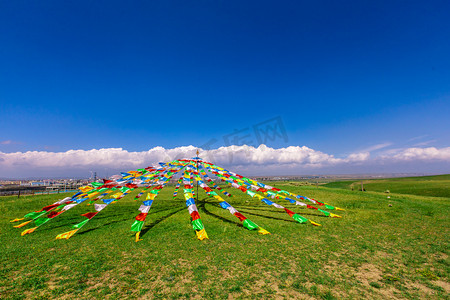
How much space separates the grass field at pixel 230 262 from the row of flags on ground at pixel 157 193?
20.0 inches

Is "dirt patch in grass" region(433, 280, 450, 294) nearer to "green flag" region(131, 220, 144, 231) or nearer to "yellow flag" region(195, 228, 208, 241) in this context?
"yellow flag" region(195, 228, 208, 241)

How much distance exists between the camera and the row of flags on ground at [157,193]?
26.6ft

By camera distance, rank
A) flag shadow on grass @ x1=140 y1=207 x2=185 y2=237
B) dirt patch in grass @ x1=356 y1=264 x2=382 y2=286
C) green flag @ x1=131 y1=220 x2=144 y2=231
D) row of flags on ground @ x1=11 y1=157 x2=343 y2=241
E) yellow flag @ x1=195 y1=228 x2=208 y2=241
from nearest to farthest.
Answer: dirt patch in grass @ x1=356 y1=264 x2=382 y2=286 < yellow flag @ x1=195 y1=228 x2=208 y2=241 < green flag @ x1=131 y1=220 x2=144 y2=231 < row of flags on ground @ x1=11 y1=157 x2=343 y2=241 < flag shadow on grass @ x1=140 y1=207 x2=185 y2=237

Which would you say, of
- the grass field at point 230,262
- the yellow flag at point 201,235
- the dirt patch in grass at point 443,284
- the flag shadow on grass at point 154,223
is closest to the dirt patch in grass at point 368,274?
the grass field at point 230,262

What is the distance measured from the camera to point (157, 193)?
10.2 meters

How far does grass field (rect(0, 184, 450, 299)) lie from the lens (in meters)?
4.23

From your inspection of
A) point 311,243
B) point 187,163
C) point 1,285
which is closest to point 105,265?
point 1,285

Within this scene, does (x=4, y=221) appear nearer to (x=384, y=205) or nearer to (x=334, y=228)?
(x=334, y=228)

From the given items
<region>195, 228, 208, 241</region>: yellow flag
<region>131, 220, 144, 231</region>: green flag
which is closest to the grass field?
<region>195, 228, 208, 241</region>: yellow flag

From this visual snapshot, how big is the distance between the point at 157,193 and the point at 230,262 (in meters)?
6.12

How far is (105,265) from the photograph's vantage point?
541cm

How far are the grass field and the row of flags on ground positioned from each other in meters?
0.51

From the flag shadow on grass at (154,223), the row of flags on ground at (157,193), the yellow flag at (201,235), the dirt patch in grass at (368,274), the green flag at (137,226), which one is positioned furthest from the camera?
the flag shadow on grass at (154,223)

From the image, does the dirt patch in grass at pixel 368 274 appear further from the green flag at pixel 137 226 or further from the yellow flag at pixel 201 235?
the green flag at pixel 137 226
